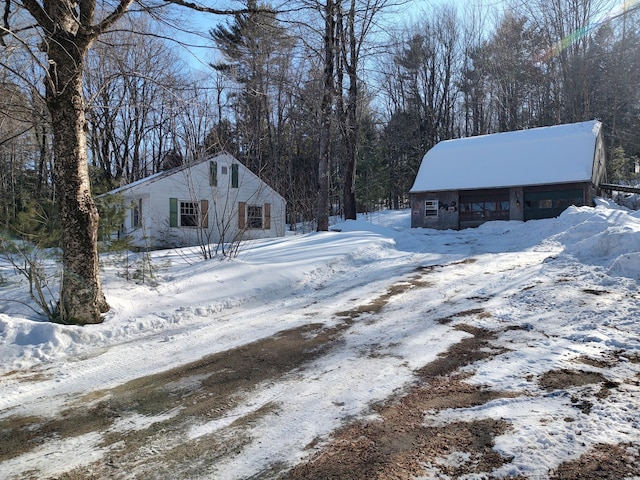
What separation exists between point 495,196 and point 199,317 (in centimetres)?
1970

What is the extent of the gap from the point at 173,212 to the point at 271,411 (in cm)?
1668

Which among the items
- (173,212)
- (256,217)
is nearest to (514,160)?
(256,217)

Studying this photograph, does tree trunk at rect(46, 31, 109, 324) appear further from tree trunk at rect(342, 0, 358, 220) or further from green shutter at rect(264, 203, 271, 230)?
green shutter at rect(264, 203, 271, 230)

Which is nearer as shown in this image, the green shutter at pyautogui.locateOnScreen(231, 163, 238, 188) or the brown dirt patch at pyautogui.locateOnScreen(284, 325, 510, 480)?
the brown dirt patch at pyautogui.locateOnScreen(284, 325, 510, 480)

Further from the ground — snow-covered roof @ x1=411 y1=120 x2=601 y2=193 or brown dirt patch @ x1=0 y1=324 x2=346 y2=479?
snow-covered roof @ x1=411 y1=120 x2=601 y2=193

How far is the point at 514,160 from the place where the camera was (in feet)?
74.4

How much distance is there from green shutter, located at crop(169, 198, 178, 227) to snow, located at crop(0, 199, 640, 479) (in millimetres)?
8821

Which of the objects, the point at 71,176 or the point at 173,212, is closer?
the point at 71,176

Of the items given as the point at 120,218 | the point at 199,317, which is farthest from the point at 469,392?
the point at 120,218

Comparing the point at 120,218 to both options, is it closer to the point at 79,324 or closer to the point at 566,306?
the point at 79,324

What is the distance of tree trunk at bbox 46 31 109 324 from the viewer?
5.46 meters

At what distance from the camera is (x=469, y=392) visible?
324 centimetres

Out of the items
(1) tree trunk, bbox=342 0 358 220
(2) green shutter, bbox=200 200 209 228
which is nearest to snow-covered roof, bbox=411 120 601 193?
(1) tree trunk, bbox=342 0 358 220

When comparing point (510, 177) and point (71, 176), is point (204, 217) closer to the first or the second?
point (71, 176)
